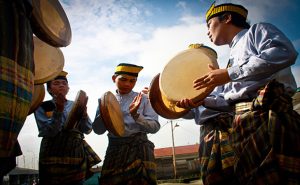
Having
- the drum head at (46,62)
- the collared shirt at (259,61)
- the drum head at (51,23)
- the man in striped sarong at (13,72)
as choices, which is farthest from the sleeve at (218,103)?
the man in striped sarong at (13,72)

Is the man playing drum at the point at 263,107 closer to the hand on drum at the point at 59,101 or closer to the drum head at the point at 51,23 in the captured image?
the drum head at the point at 51,23

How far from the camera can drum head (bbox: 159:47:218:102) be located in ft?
7.50

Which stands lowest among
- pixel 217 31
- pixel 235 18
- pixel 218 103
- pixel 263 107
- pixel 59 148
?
pixel 59 148

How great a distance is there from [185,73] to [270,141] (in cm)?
100

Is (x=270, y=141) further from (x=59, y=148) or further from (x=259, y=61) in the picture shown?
(x=59, y=148)

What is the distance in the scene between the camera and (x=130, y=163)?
353 cm

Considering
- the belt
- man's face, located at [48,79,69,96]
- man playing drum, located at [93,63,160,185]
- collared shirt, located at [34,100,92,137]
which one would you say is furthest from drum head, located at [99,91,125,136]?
the belt

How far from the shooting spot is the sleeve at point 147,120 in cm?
361

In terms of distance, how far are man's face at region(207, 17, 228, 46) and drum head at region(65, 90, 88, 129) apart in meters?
2.02

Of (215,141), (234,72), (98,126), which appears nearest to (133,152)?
(98,126)

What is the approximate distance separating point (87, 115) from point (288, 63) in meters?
3.12

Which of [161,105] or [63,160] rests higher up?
[161,105]

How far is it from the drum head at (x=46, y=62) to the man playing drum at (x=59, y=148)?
753 mm

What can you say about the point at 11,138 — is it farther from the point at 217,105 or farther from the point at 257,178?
the point at 217,105
